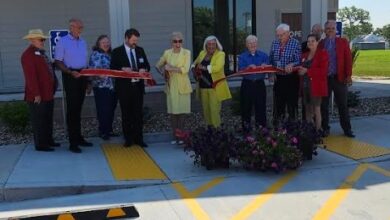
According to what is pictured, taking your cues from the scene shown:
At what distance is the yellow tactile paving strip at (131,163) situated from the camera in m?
6.91

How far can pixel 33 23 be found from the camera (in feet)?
43.7

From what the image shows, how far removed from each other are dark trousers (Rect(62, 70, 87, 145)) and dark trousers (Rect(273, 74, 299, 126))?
318 centimetres

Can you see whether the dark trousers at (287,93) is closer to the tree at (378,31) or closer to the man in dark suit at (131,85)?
the man in dark suit at (131,85)

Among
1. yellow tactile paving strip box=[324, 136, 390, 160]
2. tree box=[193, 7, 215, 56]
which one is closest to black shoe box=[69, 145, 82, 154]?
yellow tactile paving strip box=[324, 136, 390, 160]

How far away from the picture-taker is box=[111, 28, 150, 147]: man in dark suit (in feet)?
27.5

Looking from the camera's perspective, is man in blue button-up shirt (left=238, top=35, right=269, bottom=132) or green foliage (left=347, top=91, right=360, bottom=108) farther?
green foliage (left=347, top=91, right=360, bottom=108)

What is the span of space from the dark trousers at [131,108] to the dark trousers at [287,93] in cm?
227

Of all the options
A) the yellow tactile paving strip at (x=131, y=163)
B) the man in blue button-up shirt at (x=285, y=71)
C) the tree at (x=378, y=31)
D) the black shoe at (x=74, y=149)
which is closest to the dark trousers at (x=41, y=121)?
the black shoe at (x=74, y=149)

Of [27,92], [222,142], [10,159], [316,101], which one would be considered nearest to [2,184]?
[10,159]

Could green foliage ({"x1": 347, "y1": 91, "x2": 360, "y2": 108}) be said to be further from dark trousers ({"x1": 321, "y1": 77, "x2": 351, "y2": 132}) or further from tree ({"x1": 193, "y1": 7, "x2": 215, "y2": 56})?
tree ({"x1": 193, "y1": 7, "x2": 215, "y2": 56})

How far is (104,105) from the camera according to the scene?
9281mm

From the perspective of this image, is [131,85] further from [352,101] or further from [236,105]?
[352,101]

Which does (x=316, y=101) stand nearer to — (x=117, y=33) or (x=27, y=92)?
(x=117, y=33)

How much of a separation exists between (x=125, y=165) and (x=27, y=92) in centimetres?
198
